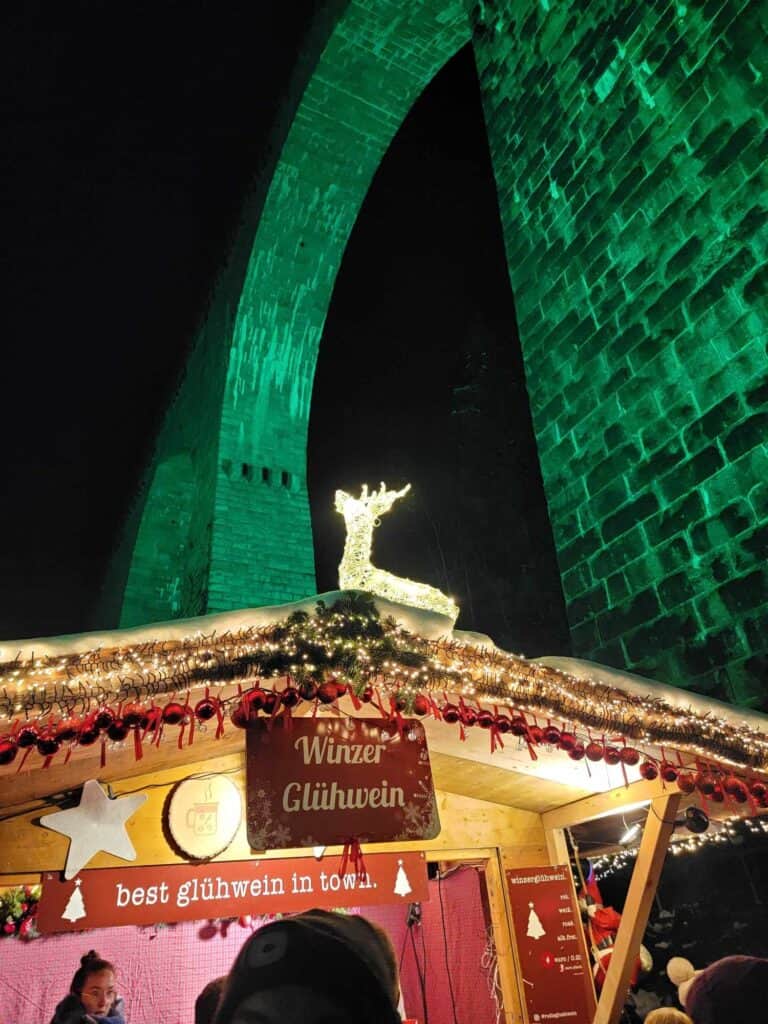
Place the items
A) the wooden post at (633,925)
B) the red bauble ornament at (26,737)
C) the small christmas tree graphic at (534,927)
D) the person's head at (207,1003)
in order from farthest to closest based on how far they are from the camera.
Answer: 1. the small christmas tree graphic at (534,927)
2. the person's head at (207,1003)
3. the wooden post at (633,925)
4. the red bauble ornament at (26,737)

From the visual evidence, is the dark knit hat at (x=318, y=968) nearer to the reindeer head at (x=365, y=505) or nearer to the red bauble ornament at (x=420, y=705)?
the red bauble ornament at (x=420, y=705)

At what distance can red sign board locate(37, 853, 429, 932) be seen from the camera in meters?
2.85

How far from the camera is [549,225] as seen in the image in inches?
226

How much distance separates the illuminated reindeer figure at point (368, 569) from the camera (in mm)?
5605

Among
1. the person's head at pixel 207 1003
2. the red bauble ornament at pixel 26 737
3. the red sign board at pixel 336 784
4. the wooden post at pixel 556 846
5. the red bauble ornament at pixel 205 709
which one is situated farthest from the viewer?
the wooden post at pixel 556 846

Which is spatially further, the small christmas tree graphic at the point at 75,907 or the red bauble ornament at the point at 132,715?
the small christmas tree graphic at the point at 75,907

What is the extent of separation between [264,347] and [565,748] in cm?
756

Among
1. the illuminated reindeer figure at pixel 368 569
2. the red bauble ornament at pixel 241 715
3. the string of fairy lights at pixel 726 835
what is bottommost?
the string of fairy lights at pixel 726 835

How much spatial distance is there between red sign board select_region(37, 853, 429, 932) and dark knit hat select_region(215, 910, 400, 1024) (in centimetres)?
67

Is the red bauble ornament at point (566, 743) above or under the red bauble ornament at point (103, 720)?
under

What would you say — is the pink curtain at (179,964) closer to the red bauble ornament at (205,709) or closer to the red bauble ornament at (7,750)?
the red bauble ornament at (205,709)

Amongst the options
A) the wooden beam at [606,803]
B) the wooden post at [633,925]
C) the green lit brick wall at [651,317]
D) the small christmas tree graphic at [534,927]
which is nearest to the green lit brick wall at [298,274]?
the green lit brick wall at [651,317]

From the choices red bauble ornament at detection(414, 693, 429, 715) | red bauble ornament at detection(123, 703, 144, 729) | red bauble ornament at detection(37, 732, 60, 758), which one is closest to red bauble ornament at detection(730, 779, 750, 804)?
red bauble ornament at detection(414, 693, 429, 715)

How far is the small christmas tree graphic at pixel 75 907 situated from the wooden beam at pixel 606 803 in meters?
2.58
